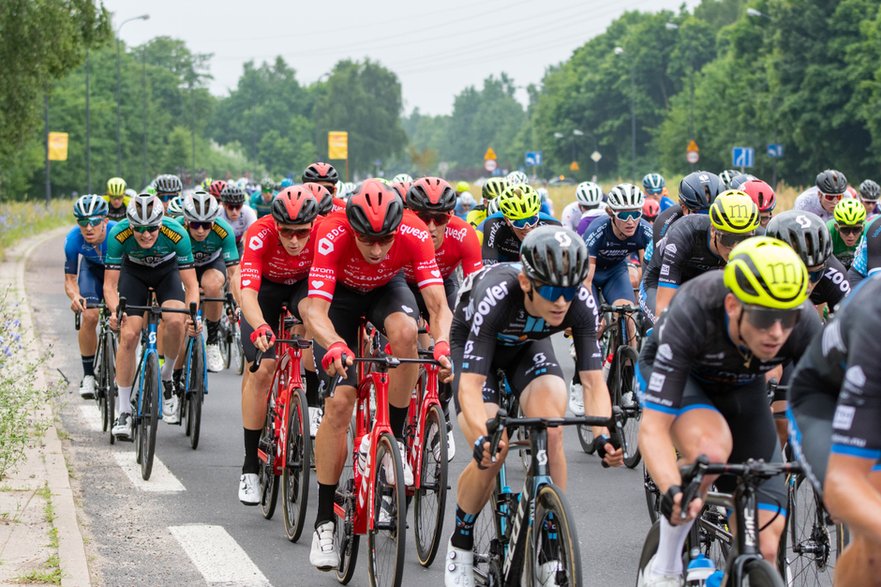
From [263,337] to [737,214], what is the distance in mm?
2721

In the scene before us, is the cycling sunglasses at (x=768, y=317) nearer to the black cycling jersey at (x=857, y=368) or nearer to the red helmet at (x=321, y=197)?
the black cycling jersey at (x=857, y=368)

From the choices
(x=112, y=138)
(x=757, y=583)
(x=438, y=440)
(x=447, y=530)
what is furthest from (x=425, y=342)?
(x=112, y=138)

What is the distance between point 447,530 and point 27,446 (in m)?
3.31

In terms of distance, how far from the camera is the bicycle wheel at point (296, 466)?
8.21 meters

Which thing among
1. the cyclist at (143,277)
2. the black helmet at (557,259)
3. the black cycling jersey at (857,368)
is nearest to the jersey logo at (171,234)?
the cyclist at (143,277)

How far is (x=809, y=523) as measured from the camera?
707cm

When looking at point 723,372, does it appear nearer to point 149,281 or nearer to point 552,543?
point 552,543

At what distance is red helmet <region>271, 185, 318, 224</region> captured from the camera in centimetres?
889

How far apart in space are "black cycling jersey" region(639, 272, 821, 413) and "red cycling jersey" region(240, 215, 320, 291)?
4.26 metres

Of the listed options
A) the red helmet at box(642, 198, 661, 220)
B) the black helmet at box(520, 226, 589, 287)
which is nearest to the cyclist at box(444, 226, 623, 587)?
the black helmet at box(520, 226, 589, 287)

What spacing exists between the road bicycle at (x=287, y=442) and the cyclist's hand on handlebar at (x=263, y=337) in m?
0.05

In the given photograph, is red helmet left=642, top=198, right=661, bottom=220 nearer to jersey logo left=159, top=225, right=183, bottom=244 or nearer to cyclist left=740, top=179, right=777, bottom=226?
jersey logo left=159, top=225, right=183, bottom=244

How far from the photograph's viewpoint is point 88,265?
13.0m

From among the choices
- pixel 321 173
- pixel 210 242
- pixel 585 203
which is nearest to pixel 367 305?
pixel 321 173
